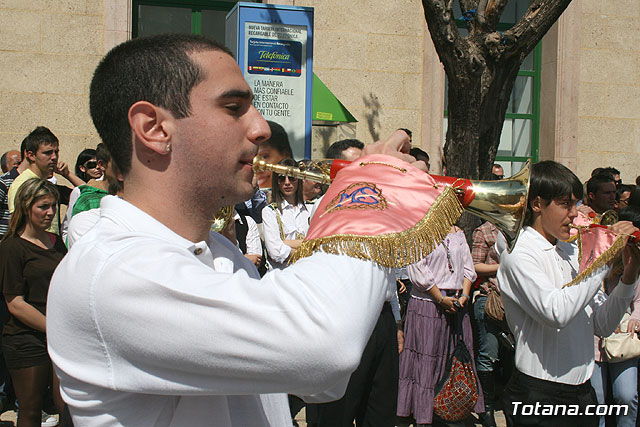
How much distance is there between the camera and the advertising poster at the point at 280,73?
604 centimetres

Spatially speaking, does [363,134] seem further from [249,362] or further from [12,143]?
[249,362]

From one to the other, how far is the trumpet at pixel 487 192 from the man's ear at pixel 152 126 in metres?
0.33

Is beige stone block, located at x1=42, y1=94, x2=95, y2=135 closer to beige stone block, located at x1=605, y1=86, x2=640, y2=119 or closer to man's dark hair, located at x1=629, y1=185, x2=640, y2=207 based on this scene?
man's dark hair, located at x1=629, y1=185, x2=640, y2=207

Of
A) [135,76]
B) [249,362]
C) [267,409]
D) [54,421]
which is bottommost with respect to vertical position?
[54,421]

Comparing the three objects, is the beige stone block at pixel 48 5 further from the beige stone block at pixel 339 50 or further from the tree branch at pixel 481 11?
the tree branch at pixel 481 11

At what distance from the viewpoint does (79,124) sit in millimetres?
8008

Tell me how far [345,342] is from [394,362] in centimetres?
311

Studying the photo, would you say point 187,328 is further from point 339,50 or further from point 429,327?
point 339,50

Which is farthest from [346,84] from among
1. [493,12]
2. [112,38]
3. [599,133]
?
[599,133]

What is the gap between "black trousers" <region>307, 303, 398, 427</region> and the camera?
3912 mm

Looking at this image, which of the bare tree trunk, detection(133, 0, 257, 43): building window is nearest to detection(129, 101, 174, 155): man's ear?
the bare tree trunk

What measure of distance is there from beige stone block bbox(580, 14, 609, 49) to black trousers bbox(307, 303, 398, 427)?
6963 millimetres

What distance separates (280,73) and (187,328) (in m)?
5.32

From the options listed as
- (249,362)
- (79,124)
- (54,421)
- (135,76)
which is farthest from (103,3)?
(249,362)
